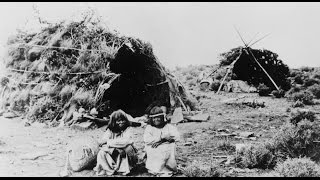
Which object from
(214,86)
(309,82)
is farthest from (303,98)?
(309,82)

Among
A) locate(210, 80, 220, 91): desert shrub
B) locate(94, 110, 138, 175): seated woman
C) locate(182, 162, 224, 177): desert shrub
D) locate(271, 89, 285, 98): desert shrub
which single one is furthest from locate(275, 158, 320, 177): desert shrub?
locate(210, 80, 220, 91): desert shrub

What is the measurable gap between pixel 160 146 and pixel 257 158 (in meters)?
1.83

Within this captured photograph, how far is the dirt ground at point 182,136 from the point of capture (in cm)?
636

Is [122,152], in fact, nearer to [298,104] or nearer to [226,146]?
[226,146]

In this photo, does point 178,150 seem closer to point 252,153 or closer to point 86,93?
point 252,153

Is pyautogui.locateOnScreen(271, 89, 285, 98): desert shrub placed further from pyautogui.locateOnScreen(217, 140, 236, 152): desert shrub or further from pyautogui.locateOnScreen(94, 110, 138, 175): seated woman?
pyautogui.locateOnScreen(94, 110, 138, 175): seated woman

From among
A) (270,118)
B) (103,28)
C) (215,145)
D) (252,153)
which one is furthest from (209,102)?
(252,153)

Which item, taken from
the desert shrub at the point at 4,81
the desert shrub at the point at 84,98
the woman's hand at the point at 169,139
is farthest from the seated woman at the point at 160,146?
the desert shrub at the point at 4,81

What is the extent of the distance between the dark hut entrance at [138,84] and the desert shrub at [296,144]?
15.3 ft

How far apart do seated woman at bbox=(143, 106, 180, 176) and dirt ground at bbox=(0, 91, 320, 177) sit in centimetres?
33

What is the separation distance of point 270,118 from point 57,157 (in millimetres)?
6902

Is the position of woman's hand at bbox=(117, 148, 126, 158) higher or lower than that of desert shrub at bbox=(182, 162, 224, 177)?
higher

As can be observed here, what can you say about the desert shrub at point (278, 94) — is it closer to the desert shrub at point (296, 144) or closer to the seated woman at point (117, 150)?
the desert shrub at point (296, 144)

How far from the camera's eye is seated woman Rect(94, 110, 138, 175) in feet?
19.2
